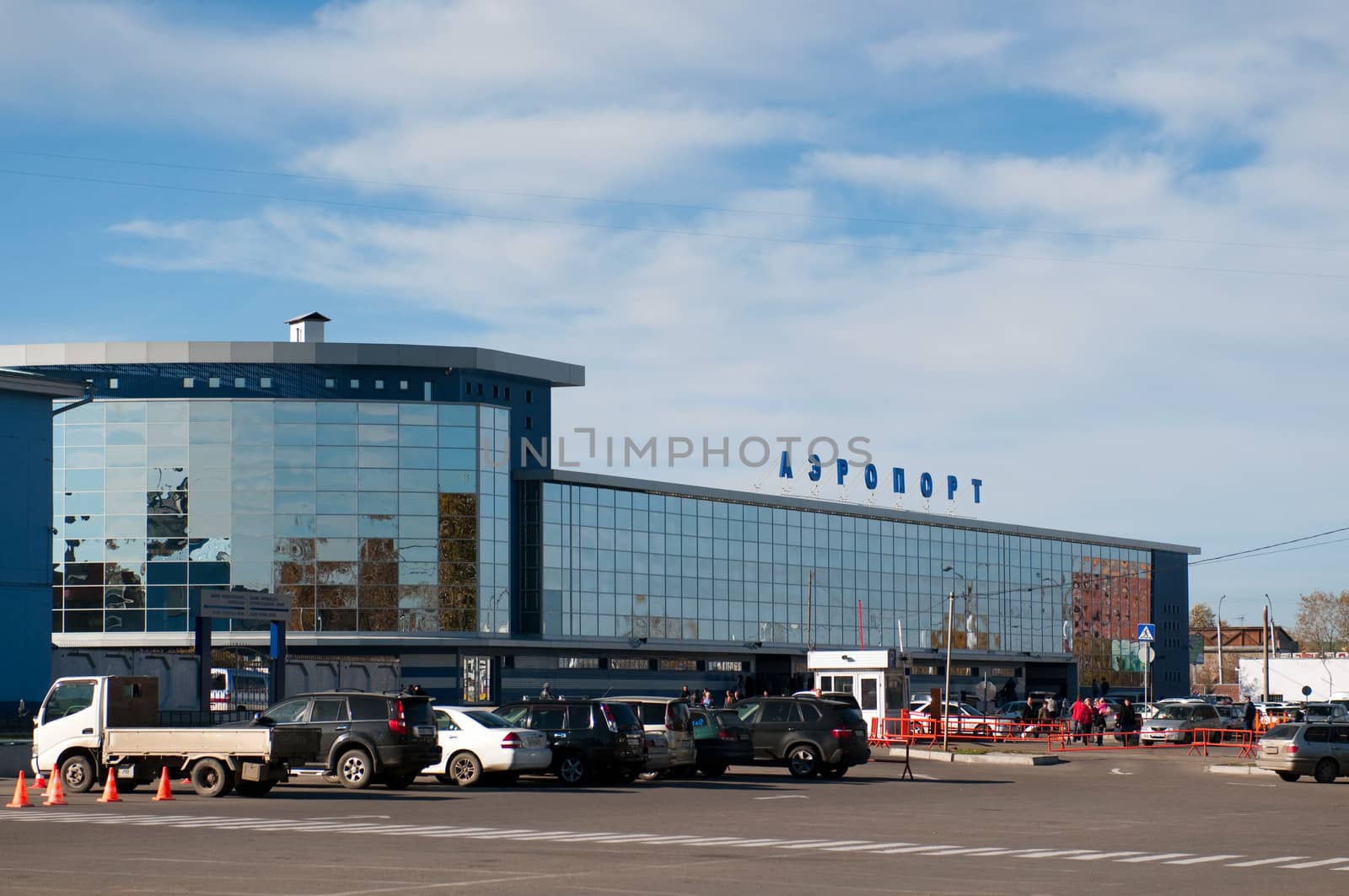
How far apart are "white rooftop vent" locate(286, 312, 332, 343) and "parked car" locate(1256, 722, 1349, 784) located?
51.7m

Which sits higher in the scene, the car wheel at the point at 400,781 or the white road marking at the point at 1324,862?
the white road marking at the point at 1324,862

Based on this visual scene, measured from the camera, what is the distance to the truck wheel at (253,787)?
25625 mm

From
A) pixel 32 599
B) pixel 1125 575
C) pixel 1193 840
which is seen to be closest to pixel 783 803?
pixel 1193 840

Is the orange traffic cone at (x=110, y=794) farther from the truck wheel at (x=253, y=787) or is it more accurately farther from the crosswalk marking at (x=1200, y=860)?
the crosswalk marking at (x=1200, y=860)

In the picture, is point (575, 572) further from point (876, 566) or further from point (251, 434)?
point (876, 566)

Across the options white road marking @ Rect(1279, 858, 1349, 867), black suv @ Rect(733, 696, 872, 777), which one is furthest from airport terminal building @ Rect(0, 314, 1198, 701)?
white road marking @ Rect(1279, 858, 1349, 867)

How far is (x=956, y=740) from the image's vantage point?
53.5m

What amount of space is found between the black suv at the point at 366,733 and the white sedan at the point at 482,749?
0.94m

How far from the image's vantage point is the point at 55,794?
23.9 meters

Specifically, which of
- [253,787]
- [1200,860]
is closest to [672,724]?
[253,787]

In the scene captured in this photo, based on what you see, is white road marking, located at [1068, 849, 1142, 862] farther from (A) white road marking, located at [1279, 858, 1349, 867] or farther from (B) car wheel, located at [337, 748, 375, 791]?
(B) car wheel, located at [337, 748, 375, 791]

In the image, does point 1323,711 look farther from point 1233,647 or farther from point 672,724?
point 1233,647

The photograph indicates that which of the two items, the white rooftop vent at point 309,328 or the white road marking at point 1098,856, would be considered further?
the white rooftop vent at point 309,328

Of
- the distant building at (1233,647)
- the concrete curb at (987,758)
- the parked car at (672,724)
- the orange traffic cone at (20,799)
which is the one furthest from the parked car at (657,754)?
the distant building at (1233,647)
